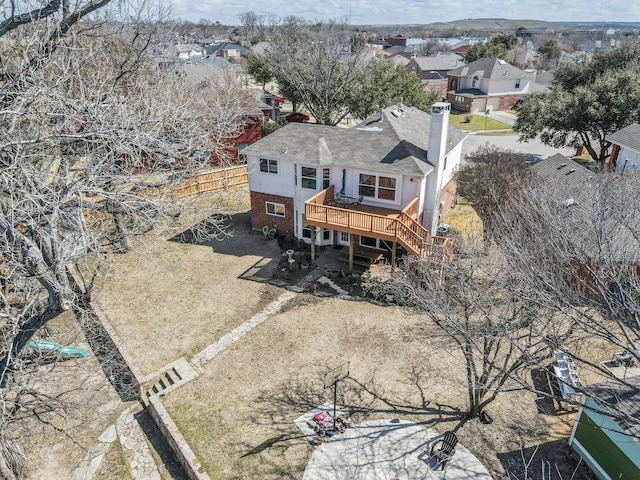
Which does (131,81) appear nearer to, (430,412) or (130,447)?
(130,447)

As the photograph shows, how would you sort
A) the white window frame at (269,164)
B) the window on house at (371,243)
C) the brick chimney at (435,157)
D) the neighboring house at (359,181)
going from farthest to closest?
the white window frame at (269,164)
the window on house at (371,243)
the neighboring house at (359,181)
the brick chimney at (435,157)

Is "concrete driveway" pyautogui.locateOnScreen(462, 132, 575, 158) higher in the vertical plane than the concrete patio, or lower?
higher

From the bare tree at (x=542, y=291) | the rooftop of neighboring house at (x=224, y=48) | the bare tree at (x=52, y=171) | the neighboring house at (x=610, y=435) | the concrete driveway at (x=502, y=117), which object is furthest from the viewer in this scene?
the rooftop of neighboring house at (x=224, y=48)

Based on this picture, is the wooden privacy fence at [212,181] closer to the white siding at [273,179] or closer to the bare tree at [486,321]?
the white siding at [273,179]

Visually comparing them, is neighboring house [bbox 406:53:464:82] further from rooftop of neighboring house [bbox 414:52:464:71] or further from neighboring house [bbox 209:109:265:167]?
neighboring house [bbox 209:109:265:167]

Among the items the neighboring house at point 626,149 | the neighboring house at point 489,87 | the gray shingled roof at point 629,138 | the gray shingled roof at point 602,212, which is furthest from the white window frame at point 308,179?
the neighboring house at point 489,87

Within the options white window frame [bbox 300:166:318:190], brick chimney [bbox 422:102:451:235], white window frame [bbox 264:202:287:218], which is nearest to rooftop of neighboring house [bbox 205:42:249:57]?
white window frame [bbox 264:202:287:218]

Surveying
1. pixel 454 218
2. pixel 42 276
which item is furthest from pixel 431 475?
pixel 454 218
